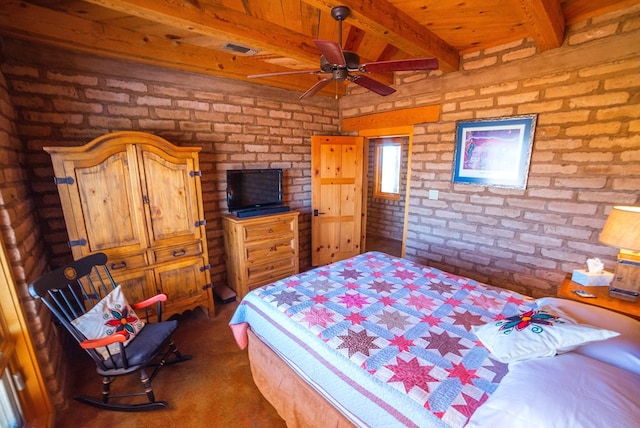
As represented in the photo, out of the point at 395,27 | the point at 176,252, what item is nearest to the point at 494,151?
the point at 395,27

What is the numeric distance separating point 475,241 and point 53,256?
4.05m

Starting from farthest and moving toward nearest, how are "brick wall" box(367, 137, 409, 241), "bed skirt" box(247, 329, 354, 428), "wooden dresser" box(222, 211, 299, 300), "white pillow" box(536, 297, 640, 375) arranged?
"brick wall" box(367, 137, 409, 241) → "wooden dresser" box(222, 211, 299, 300) → "bed skirt" box(247, 329, 354, 428) → "white pillow" box(536, 297, 640, 375)

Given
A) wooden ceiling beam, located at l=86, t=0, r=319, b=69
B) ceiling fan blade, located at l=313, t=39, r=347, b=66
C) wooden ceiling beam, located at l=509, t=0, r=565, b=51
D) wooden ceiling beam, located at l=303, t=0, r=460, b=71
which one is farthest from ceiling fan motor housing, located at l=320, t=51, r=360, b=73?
wooden ceiling beam, located at l=509, t=0, r=565, b=51

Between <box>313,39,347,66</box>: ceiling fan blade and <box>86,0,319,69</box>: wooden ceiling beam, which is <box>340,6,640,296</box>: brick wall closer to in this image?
<box>86,0,319,69</box>: wooden ceiling beam

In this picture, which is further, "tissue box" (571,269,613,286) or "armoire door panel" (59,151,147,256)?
"armoire door panel" (59,151,147,256)

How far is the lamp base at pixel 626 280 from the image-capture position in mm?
1699

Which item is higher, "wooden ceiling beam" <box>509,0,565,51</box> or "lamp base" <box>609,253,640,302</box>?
"wooden ceiling beam" <box>509,0,565,51</box>

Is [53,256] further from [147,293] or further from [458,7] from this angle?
[458,7]

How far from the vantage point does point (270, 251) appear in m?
3.17

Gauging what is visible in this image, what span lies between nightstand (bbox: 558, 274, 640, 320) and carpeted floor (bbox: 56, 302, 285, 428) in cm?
212

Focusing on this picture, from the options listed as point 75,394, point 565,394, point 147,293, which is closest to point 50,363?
point 75,394

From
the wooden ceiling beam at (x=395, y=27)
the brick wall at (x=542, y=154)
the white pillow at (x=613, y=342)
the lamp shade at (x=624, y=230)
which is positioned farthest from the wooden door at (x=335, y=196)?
the white pillow at (x=613, y=342)

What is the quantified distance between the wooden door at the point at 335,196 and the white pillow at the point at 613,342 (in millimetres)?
2766

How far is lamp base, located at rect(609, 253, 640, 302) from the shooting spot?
5.57ft
